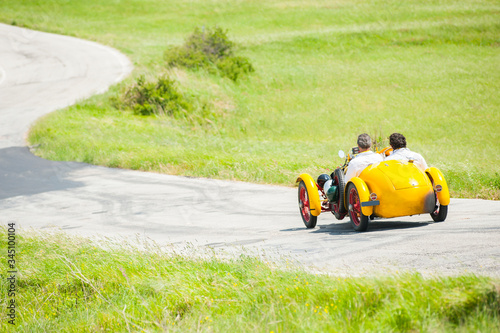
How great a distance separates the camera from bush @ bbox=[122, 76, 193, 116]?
77.3 feet

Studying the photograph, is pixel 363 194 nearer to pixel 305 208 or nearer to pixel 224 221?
pixel 305 208

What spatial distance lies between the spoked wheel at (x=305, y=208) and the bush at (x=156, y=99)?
15.2 metres

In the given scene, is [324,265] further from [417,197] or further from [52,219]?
[52,219]

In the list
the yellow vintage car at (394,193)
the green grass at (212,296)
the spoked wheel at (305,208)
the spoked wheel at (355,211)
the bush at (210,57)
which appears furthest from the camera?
the bush at (210,57)

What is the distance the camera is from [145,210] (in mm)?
10695

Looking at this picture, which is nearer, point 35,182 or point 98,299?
point 98,299

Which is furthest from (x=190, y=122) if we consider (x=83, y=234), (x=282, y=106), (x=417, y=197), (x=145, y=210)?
(x=417, y=197)

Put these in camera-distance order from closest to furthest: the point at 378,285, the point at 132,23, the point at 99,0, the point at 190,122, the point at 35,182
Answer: the point at 378,285, the point at 35,182, the point at 190,122, the point at 132,23, the point at 99,0

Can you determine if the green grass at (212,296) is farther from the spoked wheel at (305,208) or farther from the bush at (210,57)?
the bush at (210,57)

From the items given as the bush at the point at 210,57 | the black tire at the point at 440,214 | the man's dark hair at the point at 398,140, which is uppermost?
the bush at the point at 210,57

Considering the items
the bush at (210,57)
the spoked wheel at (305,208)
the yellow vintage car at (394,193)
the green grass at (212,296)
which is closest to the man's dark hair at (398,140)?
the yellow vintage car at (394,193)

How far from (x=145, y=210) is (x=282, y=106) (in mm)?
18728

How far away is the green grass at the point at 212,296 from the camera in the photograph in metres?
4.27

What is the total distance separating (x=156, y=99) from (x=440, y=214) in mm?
18240
